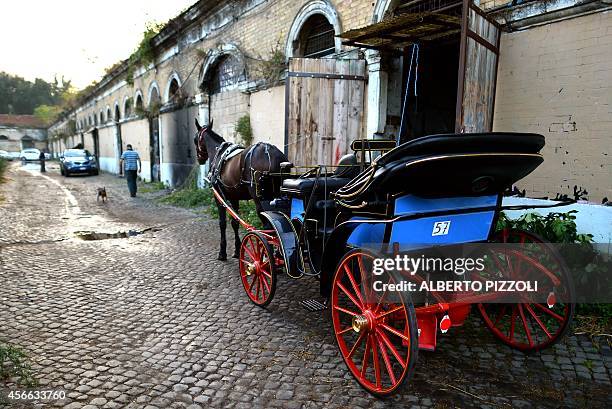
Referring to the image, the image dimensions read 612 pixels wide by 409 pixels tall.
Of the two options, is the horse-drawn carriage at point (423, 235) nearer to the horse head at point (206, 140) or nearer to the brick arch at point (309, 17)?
the horse head at point (206, 140)

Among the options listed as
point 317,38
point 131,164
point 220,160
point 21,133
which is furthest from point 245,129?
point 21,133

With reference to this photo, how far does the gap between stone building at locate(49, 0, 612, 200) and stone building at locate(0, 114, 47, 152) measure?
55.7 meters

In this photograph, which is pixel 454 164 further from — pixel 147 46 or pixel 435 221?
pixel 147 46

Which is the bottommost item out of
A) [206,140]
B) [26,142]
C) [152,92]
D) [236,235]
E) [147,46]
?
[236,235]

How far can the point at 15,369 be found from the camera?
9.64 ft

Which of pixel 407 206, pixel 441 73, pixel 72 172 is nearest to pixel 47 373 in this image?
pixel 407 206

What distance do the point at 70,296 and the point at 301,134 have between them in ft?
13.8

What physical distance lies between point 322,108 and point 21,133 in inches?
2559

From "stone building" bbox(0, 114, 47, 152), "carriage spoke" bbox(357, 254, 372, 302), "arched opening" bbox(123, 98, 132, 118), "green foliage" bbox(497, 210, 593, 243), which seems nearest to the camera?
"carriage spoke" bbox(357, 254, 372, 302)

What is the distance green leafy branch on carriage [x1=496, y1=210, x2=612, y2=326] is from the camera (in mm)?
3758

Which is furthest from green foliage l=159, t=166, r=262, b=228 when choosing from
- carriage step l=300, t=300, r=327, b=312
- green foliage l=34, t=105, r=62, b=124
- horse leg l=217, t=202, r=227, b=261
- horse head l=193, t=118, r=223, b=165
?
green foliage l=34, t=105, r=62, b=124

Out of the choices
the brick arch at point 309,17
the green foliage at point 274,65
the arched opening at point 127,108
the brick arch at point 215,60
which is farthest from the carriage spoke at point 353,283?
the arched opening at point 127,108

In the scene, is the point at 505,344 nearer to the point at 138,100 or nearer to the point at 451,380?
the point at 451,380

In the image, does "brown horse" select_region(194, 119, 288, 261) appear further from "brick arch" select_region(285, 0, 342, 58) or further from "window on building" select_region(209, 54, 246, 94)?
"window on building" select_region(209, 54, 246, 94)
